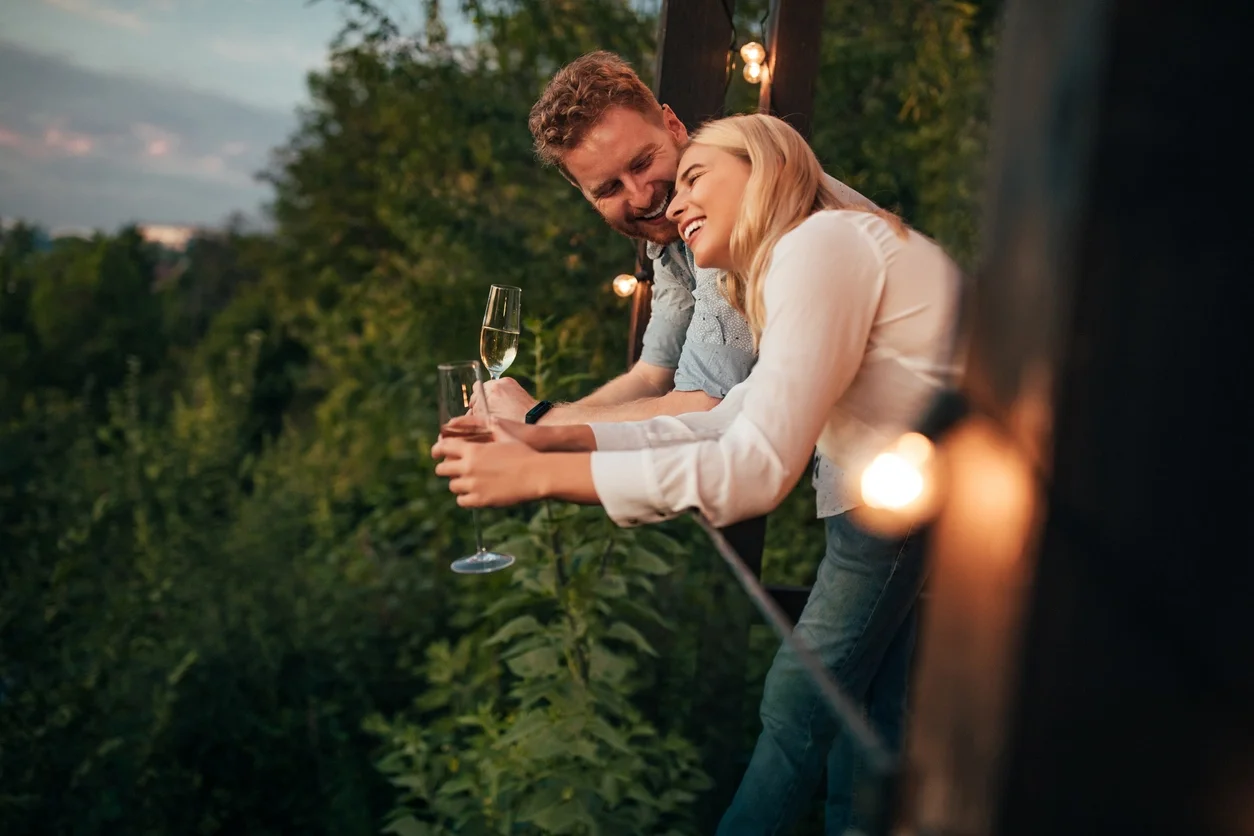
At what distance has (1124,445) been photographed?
686mm

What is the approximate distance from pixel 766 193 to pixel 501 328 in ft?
3.18

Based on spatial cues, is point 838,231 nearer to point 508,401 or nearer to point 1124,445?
point 1124,445

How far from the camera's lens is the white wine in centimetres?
249

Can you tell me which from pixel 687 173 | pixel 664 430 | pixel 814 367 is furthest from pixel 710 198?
pixel 814 367

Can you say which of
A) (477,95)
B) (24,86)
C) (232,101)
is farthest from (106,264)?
(477,95)

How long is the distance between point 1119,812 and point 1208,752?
61mm

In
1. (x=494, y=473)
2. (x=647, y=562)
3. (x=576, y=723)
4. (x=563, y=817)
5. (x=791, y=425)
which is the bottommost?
(x=563, y=817)

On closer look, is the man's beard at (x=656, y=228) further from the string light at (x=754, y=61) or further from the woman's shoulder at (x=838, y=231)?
the woman's shoulder at (x=838, y=231)

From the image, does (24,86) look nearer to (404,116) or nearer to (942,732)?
(404,116)

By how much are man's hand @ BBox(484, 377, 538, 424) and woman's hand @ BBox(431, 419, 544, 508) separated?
2.23ft

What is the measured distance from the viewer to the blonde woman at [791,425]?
136 centimetres

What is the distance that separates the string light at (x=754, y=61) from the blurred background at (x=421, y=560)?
0.29m

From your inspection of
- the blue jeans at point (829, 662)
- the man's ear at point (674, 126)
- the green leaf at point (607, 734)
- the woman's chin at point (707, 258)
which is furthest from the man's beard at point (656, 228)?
the green leaf at point (607, 734)

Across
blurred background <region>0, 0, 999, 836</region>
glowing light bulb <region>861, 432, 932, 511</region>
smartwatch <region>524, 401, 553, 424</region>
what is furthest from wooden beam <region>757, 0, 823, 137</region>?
glowing light bulb <region>861, 432, 932, 511</region>
